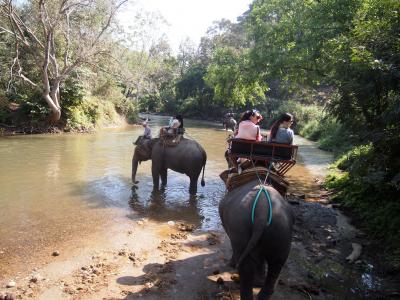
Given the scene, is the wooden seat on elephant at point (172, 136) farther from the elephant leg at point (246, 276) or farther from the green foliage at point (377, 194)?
the elephant leg at point (246, 276)

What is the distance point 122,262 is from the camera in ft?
18.7

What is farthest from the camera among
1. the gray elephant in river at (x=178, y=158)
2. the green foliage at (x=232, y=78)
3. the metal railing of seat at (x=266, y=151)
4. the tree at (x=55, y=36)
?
the tree at (x=55, y=36)

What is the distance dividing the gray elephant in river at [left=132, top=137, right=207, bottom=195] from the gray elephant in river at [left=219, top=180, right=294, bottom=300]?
5150 mm

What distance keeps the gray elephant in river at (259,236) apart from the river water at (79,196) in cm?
343

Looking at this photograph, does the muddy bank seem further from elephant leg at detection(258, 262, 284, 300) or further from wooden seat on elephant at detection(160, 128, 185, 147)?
wooden seat on elephant at detection(160, 128, 185, 147)

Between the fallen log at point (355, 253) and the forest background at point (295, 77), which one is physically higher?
the forest background at point (295, 77)

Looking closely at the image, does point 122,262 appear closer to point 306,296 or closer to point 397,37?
point 306,296

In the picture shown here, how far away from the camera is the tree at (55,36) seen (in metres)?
22.0

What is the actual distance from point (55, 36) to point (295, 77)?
61.9 feet

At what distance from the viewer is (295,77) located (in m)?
13.6

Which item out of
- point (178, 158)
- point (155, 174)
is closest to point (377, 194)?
point (178, 158)

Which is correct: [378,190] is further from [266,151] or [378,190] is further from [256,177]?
[256,177]

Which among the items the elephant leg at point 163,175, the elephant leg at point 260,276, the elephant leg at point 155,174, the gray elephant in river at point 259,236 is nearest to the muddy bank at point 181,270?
the elephant leg at point 260,276

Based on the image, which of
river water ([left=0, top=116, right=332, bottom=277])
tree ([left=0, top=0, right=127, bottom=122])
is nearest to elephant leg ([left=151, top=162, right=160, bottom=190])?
river water ([left=0, top=116, right=332, bottom=277])
